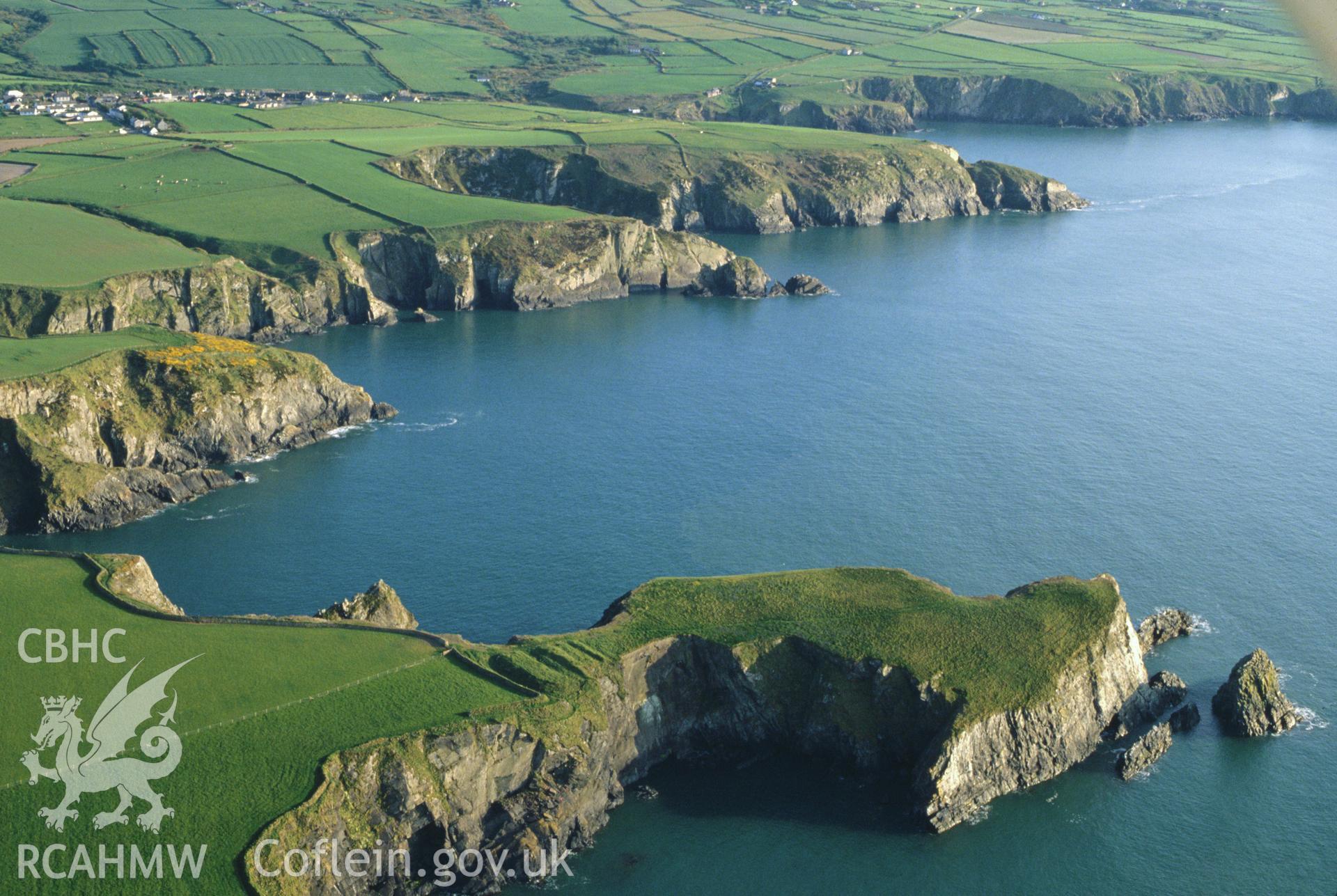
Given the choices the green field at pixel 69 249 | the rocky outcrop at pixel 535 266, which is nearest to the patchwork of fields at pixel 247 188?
the green field at pixel 69 249

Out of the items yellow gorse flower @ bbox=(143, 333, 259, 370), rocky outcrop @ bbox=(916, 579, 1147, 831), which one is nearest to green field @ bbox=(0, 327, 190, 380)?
yellow gorse flower @ bbox=(143, 333, 259, 370)

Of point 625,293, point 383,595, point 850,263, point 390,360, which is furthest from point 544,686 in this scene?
point 850,263

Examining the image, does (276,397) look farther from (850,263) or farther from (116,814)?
(850,263)

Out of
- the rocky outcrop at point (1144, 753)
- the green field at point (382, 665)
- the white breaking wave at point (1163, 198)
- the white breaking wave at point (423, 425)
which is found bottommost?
the white breaking wave at point (423, 425)

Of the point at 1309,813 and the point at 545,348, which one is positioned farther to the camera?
the point at 545,348

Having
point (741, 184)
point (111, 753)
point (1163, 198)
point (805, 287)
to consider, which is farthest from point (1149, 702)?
point (1163, 198)

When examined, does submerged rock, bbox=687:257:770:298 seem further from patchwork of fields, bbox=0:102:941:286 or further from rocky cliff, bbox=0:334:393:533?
rocky cliff, bbox=0:334:393:533

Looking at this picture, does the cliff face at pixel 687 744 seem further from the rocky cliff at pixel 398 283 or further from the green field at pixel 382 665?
the rocky cliff at pixel 398 283
